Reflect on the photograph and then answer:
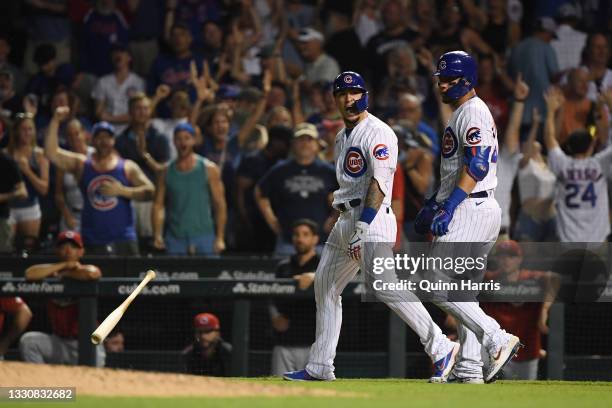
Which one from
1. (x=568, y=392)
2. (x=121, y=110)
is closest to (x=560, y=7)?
(x=121, y=110)

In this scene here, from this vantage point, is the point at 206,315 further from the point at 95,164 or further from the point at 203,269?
the point at 95,164

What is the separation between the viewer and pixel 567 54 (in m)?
12.8

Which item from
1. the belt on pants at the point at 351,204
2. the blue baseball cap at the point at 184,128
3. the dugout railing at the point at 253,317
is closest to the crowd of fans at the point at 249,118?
the blue baseball cap at the point at 184,128

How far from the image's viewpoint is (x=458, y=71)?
6980 mm

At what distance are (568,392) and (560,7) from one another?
711 centimetres

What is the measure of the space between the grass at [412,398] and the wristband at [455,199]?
96cm

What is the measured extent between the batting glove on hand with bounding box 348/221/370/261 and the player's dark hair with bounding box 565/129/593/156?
4.38 metres

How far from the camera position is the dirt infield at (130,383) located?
6.26m

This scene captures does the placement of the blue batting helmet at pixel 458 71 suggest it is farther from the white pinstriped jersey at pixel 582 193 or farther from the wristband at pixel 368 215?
the white pinstriped jersey at pixel 582 193

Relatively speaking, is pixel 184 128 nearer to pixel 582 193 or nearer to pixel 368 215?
pixel 582 193

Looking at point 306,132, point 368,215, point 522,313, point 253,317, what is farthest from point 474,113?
point 306,132

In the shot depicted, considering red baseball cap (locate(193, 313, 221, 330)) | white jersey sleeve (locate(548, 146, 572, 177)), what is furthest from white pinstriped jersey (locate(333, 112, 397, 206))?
white jersey sleeve (locate(548, 146, 572, 177))

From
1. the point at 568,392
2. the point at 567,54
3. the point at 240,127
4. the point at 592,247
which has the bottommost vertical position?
the point at 568,392

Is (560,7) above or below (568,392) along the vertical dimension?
above
